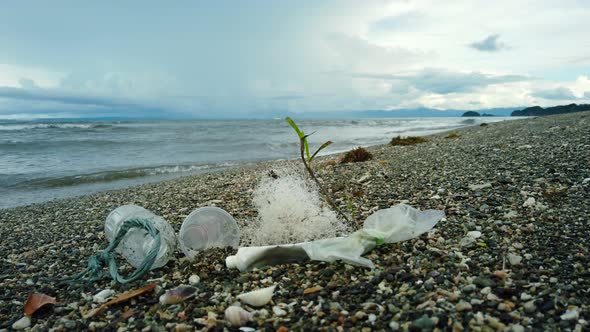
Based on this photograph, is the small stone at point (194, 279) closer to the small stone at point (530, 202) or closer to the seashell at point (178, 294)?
the seashell at point (178, 294)

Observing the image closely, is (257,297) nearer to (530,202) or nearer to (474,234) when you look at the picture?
(474,234)

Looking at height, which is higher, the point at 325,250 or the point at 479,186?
the point at 479,186

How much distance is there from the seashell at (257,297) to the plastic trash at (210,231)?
3.47 ft

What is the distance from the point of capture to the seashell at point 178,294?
2.62 meters

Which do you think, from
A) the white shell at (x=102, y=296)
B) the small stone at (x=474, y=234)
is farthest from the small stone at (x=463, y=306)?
the white shell at (x=102, y=296)

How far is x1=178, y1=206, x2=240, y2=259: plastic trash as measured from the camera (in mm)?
3502

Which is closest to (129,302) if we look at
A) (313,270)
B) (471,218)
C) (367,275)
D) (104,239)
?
(313,270)

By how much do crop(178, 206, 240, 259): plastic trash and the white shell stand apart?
0.75 metres

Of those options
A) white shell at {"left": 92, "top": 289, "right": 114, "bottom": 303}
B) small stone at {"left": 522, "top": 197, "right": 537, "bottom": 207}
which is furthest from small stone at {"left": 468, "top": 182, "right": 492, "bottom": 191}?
white shell at {"left": 92, "top": 289, "right": 114, "bottom": 303}

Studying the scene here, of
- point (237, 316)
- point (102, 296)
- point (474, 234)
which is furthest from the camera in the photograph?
point (474, 234)

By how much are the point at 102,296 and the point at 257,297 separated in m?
1.30

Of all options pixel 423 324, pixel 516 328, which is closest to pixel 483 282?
pixel 516 328

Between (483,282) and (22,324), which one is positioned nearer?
(483,282)

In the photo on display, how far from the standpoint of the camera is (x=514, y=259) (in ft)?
8.91
